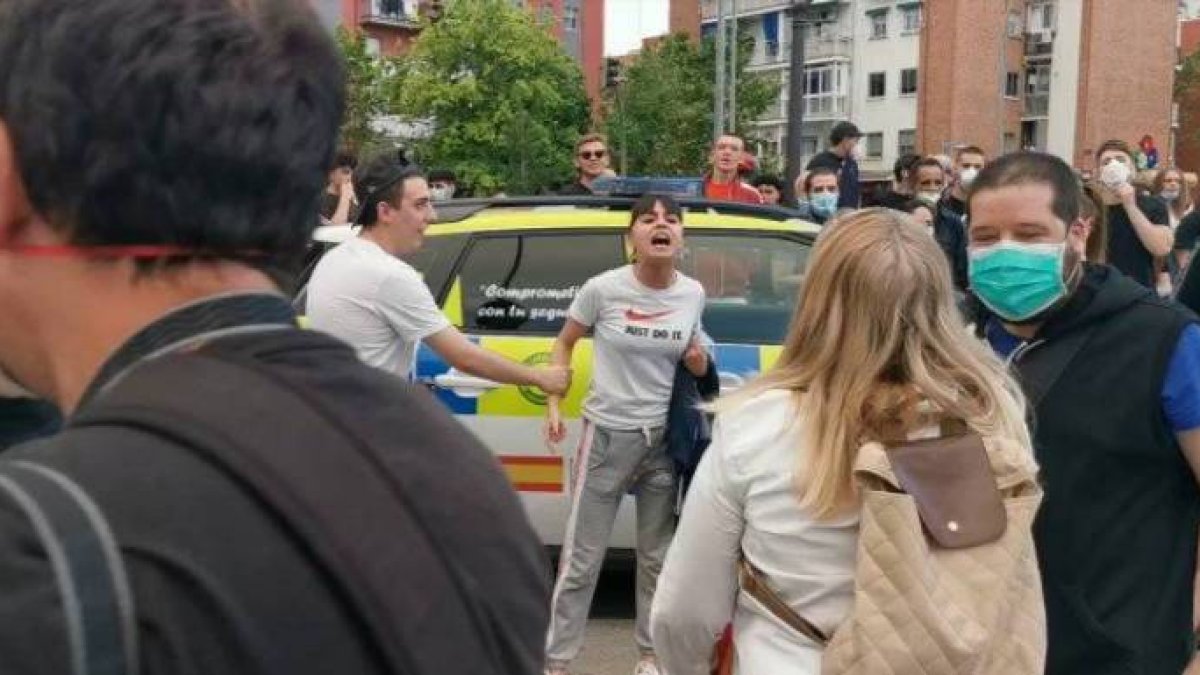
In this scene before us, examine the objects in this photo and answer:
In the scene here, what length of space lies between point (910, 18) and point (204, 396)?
63641 mm

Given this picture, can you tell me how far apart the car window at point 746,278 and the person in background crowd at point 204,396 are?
4.41 meters

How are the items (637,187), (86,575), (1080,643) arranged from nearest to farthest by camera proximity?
(86,575) → (1080,643) → (637,187)

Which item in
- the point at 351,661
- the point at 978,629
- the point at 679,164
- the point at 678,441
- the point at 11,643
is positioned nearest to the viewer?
the point at 11,643

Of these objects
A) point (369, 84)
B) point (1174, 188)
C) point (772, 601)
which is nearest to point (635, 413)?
point (772, 601)

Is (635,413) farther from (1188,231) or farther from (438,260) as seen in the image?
(1188,231)

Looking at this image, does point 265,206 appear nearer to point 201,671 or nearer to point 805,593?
point 201,671

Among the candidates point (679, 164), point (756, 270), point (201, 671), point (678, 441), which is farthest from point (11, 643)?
point (679, 164)

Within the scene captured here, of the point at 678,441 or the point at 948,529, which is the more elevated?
the point at 948,529

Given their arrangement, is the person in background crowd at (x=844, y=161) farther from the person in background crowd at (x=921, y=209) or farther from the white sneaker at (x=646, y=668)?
the white sneaker at (x=646, y=668)

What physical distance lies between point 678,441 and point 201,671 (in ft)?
13.1

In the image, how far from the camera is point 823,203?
9.05m

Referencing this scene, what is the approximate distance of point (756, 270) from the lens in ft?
18.5

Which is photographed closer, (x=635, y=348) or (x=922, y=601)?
(x=922, y=601)

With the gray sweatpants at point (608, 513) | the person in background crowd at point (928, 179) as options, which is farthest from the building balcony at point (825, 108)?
the gray sweatpants at point (608, 513)
